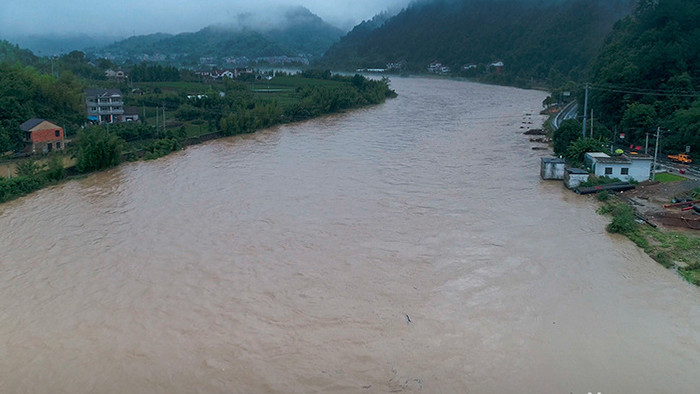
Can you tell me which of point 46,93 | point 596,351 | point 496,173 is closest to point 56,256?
point 596,351

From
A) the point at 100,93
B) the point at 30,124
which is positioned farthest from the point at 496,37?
the point at 30,124

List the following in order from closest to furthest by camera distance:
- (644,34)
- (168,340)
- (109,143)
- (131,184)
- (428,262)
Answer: (168,340) → (428,262) → (131,184) → (109,143) → (644,34)

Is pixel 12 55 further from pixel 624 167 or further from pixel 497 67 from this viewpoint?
pixel 497 67

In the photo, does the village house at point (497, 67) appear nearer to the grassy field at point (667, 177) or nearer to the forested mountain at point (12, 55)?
the forested mountain at point (12, 55)

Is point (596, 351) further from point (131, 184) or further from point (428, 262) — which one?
point (131, 184)

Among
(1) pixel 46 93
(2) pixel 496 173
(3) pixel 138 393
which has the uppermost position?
(1) pixel 46 93

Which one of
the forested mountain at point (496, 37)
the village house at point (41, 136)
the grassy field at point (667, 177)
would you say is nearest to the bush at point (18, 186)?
the village house at point (41, 136)

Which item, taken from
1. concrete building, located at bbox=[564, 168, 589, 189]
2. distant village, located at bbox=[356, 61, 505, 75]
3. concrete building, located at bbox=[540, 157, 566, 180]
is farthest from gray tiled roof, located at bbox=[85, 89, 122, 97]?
distant village, located at bbox=[356, 61, 505, 75]
